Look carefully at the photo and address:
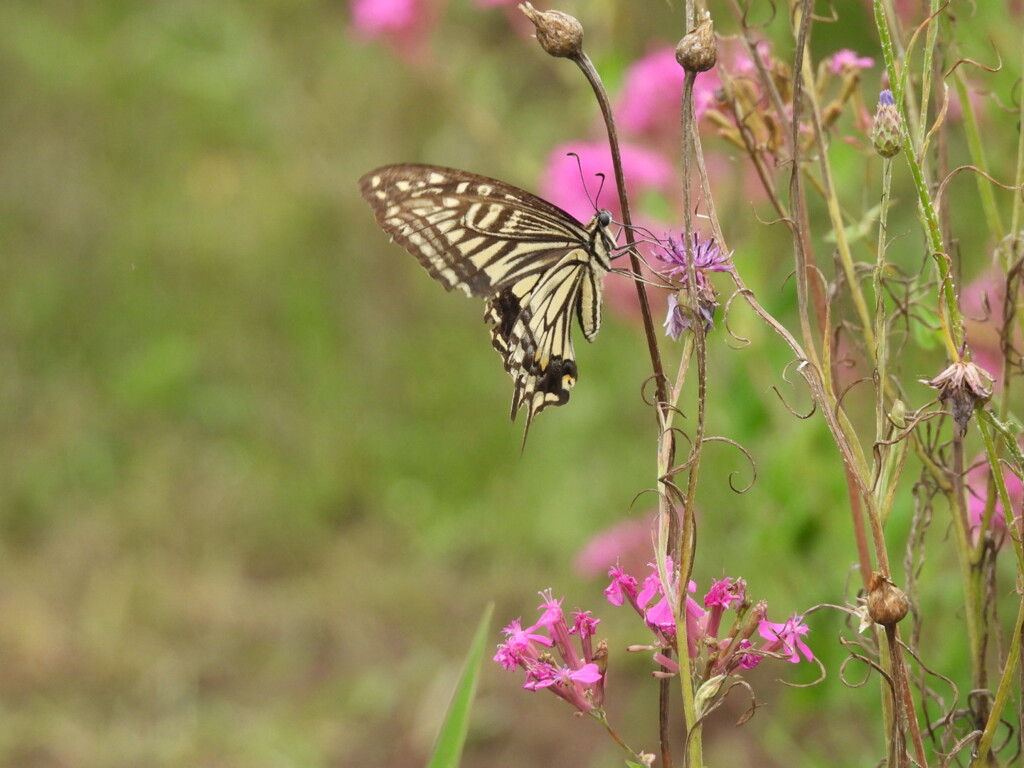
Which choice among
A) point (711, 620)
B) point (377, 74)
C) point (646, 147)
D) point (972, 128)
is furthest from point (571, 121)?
point (711, 620)

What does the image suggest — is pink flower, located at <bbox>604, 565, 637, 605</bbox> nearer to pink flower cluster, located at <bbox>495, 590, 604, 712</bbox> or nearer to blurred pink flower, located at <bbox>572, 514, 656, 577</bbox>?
pink flower cluster, located at <bbox>495, 590, 604, 712</bbox>

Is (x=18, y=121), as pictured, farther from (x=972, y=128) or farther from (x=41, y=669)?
(x=972, y=128)

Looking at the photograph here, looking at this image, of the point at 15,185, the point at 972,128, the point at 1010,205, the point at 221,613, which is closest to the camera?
the point at 972,128

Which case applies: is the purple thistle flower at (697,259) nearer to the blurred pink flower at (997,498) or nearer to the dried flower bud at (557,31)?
the dried flower bud at (557,31)

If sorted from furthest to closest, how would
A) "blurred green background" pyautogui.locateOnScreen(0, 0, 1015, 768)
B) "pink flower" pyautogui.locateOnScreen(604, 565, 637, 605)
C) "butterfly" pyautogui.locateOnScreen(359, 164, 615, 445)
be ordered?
"blurred green background" pyautogui.locateOnScreen(0, 0, 1015, 768) → "butterfly" pyautogui.locateOnScreen(359, 164, 615, 445) → "pink flower" pyautogui.locateOnScreen(604, 565, 637, 605)

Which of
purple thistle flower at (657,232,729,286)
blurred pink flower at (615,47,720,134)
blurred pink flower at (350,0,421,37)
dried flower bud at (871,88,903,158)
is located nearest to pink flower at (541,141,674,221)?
blurred pink flower at (615,47,720,134)
